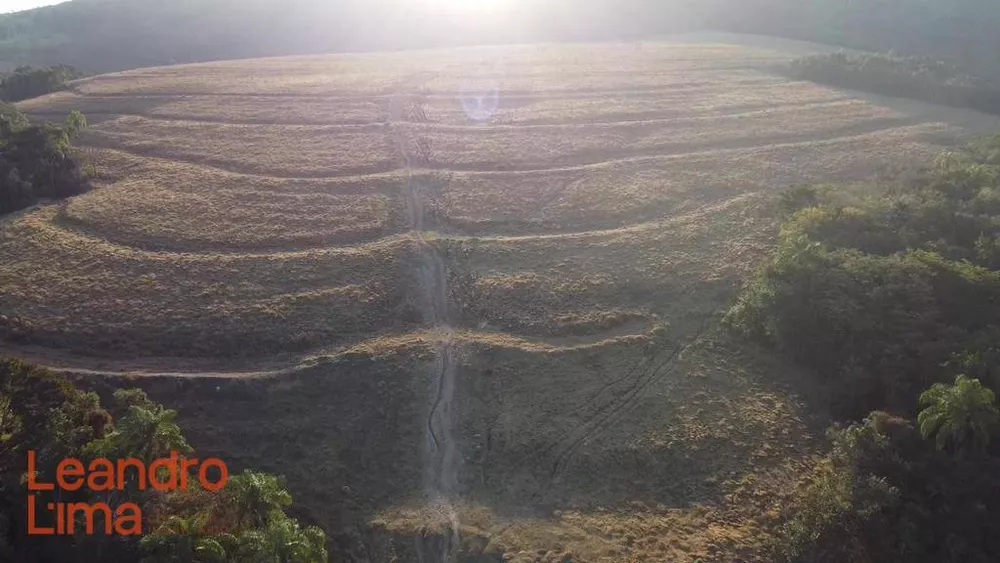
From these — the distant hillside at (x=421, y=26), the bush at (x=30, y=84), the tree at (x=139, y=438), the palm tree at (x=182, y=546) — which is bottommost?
the palm tree at (x=182, y=546)

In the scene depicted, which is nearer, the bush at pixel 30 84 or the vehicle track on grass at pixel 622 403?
the vehicle track on grass at pixel 622 403

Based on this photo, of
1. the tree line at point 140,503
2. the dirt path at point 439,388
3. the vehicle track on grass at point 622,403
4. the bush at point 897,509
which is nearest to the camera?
the tree line at point 140,503

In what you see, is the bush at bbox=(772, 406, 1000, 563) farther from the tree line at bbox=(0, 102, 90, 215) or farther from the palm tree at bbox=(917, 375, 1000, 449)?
the tree line at bbox=(0, 102, 90, 215)

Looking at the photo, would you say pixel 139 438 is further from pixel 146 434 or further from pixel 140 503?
pixel 140 503

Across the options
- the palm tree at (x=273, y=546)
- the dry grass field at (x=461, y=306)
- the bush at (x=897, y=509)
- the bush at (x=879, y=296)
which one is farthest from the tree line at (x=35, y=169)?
the bush at (x=897, y=509)

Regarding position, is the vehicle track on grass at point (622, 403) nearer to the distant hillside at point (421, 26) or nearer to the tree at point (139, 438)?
the tree at point (139, 438)

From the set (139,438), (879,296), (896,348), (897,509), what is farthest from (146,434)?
(879,296)

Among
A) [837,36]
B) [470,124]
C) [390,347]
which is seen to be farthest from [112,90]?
[837,36]

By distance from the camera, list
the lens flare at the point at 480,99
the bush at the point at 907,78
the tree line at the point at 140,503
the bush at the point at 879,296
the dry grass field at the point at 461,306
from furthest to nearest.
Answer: the bush at the point at 907,78 → the lens flare at the point at 480,99 → the bush at the point at 879,296 → the dry grass field at the point at 461,306 → the tree line at the point at 140,503
